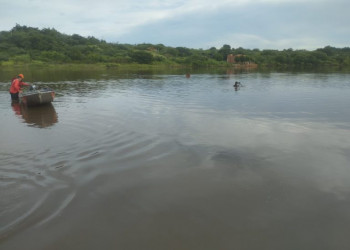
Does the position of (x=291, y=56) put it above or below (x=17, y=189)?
above

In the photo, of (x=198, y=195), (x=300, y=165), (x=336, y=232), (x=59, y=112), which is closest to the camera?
(x=336, y=232)

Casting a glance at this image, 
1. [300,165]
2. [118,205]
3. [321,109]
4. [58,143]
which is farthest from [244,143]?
[321,109]

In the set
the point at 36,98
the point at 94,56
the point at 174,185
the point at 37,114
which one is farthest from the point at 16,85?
the point at 94,56

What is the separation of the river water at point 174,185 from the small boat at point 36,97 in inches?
161

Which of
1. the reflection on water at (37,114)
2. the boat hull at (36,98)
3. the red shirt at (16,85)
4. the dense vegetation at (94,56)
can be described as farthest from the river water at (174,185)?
the dense vegetation at (94,56)

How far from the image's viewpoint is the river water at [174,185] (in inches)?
206

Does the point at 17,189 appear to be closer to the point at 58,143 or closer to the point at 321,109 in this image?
the point at 58,143

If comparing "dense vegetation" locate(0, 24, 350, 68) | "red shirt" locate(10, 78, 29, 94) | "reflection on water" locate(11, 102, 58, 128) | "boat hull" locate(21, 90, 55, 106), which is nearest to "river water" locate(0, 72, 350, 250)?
"reflection on water" locate(11, 102, 58, 128)

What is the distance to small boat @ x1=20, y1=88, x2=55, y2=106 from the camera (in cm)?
1771

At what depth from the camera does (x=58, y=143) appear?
1050 centimetres

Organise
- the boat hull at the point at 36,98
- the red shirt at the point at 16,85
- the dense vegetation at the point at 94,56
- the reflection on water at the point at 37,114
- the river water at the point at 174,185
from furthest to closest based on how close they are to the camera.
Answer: the dense vegetation at the point at 94,56 → the red shirt at the point at 16,85 → the boat hull at the point at 36,98 → the reflection on water at the point at 37,114 → the river water at the point at 174,185

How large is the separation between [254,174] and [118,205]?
12.7 feet

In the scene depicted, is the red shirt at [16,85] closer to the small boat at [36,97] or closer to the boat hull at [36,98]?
the small boat at [36,97]

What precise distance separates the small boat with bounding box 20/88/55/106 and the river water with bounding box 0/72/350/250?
4085mm
